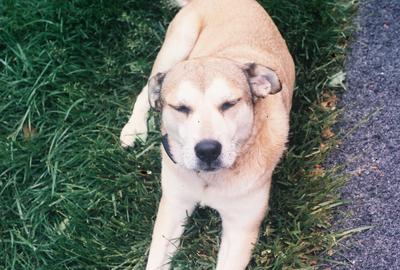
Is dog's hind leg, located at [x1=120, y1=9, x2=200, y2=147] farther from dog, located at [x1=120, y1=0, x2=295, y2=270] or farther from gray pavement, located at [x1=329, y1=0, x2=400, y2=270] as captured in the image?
gray pavement, located at [x1=329, y1=0, x2=400, y2=270]

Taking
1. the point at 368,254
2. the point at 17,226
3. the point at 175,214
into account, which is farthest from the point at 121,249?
the point at 368,254

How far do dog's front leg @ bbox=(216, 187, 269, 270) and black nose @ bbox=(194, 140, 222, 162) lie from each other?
1.68 ft

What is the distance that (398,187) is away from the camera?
4.17m

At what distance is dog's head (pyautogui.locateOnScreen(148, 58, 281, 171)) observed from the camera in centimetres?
329

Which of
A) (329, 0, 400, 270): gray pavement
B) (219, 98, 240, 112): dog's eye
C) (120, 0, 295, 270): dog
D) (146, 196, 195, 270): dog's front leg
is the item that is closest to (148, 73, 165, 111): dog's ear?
(120, 0, 295, 270): dog

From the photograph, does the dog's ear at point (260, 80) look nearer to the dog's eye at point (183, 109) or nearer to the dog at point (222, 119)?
the dog at point (222, 119)

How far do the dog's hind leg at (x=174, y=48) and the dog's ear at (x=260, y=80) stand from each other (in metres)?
1.00

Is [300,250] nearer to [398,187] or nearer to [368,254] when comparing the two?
[368,254]

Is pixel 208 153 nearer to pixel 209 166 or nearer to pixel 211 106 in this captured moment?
pixel 209 166

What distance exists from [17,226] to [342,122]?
88.8 inches

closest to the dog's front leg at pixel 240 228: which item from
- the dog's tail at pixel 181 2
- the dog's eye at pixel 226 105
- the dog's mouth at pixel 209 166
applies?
the dog's mouth at pixel 209 166

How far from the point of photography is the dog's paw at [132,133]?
15.3 feet

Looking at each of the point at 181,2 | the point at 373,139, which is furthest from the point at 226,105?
the point at 181,2

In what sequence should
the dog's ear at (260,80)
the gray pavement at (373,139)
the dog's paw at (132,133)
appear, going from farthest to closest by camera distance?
the dog's paw at (132,133)
the gray pavement at (373,139)
the dog's ear at (260,80)
